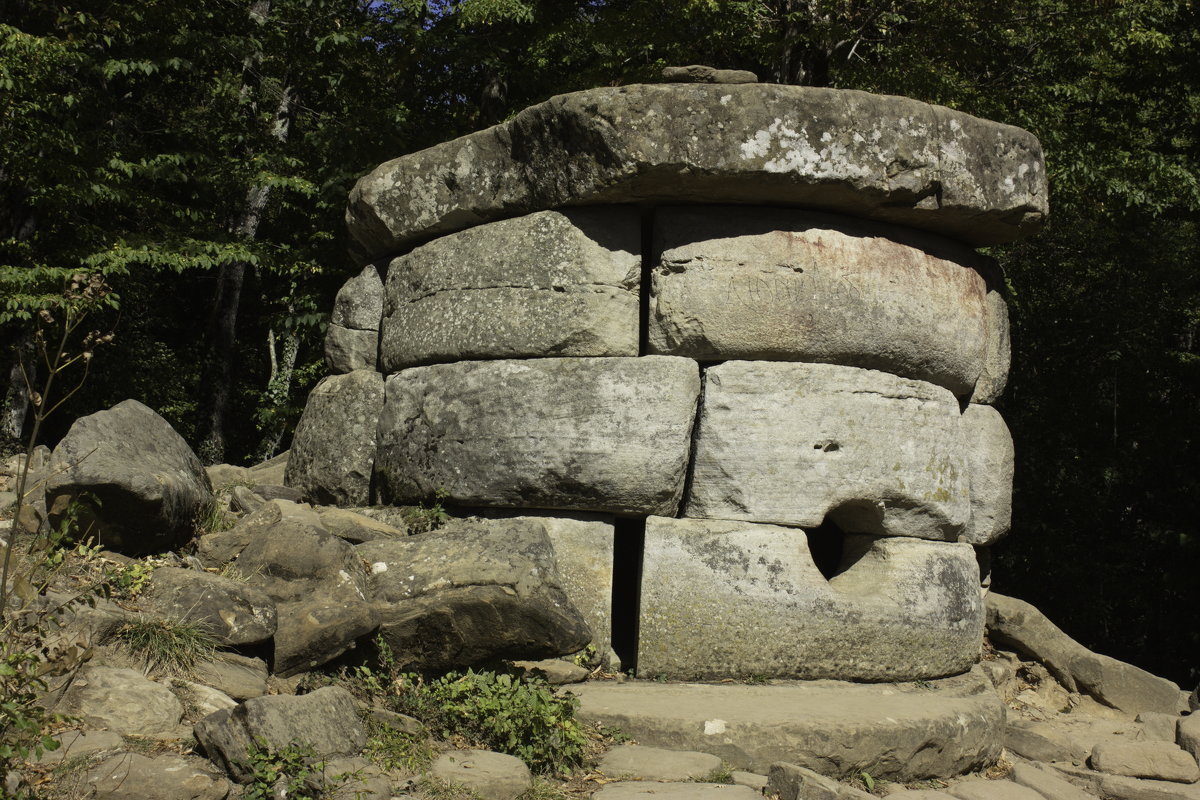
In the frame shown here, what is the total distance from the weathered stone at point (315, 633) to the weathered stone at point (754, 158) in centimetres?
219

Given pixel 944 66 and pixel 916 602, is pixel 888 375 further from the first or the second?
pixel 944 66

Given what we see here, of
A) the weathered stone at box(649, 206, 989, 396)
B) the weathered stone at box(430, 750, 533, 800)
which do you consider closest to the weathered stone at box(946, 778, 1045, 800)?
the weathered stone at box(430, 750, 533, 800)

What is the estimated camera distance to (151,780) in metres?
2.94

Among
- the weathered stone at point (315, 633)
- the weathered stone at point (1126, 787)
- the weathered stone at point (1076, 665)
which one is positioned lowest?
the weathered stone at point (1126, 787)

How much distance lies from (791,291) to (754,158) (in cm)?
63

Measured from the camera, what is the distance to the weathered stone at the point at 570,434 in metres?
4.91

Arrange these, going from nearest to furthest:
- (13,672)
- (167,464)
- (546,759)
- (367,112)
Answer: (13,672), (546,759), (167,464), (367,112)

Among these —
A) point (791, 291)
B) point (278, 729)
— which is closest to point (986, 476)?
point (791, 291)

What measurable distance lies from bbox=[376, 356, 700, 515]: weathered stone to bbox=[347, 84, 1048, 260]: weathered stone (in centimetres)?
83

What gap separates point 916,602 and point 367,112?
721cm

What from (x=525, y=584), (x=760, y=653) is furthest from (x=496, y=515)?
(x=760, y=653)

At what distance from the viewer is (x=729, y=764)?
4055mm

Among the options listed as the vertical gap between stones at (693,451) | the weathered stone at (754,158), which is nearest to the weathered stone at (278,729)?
the vertical gap between stones at (693,451)

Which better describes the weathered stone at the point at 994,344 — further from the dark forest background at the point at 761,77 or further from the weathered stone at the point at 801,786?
the weathered stone at the point at 801,786
